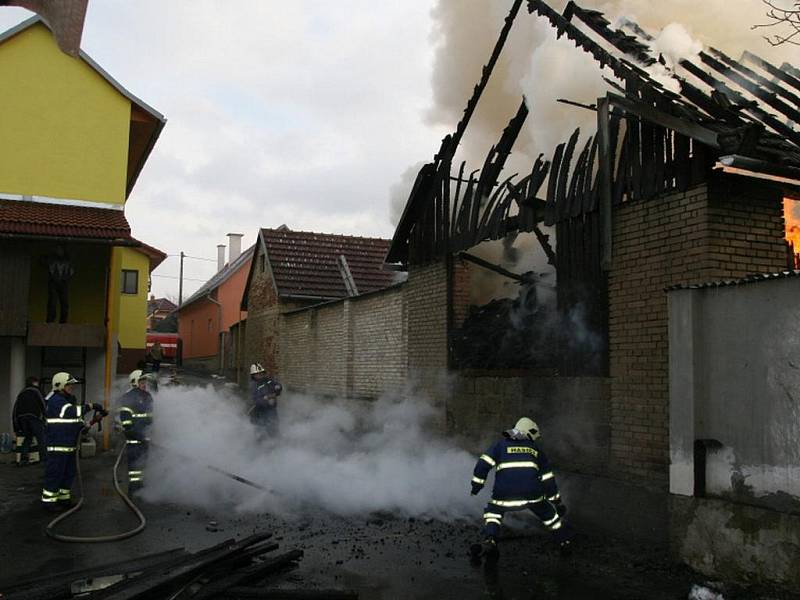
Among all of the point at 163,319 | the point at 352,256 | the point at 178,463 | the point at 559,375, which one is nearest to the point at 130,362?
the point at 352,256

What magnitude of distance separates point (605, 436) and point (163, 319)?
55.2m

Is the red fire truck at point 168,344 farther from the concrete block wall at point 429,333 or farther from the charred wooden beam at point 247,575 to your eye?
the charred wooden beam at point 247,575

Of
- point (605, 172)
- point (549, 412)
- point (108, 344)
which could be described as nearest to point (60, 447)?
point (108, 344)

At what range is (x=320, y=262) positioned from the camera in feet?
70.3

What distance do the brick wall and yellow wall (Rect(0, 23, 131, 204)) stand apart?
11.2m

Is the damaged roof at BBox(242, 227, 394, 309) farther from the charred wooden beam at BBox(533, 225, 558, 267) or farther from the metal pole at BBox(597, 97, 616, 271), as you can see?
the metal pole at BBox(597, 97, 616, 271)

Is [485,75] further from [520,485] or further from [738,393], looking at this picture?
[738,393]

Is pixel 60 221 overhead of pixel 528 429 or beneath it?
overhead

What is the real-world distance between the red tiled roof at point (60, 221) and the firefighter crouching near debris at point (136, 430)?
4384mm

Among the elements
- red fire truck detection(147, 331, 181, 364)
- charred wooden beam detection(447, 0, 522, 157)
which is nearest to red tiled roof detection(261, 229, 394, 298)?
charred wooden beam detection(447, 0, 522, 157)

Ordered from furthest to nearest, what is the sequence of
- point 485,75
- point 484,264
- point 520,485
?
1. point 484,264
2. point 485,75
3. point 520,485

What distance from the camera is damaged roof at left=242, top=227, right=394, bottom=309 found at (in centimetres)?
2016

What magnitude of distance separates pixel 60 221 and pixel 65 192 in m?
1.33

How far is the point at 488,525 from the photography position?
6.55m
